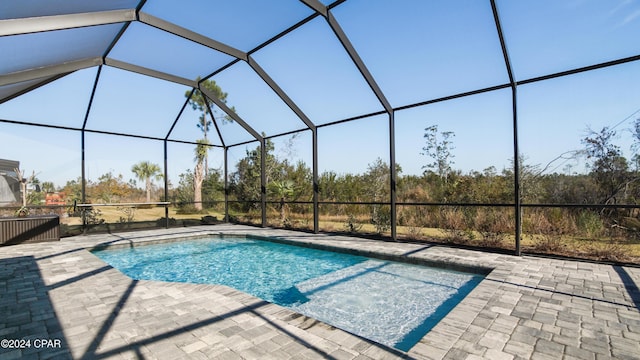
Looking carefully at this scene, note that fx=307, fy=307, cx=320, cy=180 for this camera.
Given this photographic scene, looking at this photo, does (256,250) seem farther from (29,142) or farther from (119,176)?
(119,176)

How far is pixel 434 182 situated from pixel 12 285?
31.6ft

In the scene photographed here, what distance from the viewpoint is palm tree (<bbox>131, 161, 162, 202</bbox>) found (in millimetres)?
23312

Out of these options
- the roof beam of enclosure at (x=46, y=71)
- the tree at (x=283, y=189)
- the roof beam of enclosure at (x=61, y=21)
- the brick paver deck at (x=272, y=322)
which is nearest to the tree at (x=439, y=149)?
the tree at (x=283, y=189)

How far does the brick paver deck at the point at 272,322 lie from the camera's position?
7.22ft

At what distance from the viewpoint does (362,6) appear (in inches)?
197

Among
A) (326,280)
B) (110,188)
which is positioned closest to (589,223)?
(326,280)

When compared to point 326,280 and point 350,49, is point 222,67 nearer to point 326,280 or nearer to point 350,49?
point 350,49

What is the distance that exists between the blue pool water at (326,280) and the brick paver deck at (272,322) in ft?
2.12

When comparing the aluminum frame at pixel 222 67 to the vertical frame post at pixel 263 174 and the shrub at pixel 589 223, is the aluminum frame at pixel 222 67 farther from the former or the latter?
the shrub at pixel 589 223

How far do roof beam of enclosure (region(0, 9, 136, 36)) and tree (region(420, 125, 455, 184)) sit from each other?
8956 mm

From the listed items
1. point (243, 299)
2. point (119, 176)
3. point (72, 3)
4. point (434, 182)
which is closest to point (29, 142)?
point (119, 176)

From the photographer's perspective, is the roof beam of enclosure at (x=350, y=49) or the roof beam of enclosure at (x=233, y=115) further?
the roof beam of enclosure at (x=233, y=115)

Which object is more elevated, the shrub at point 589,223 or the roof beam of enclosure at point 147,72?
the roof beam of enclosure at point 147,72

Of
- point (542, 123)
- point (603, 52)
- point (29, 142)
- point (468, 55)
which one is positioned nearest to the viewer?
point (603, 52)
